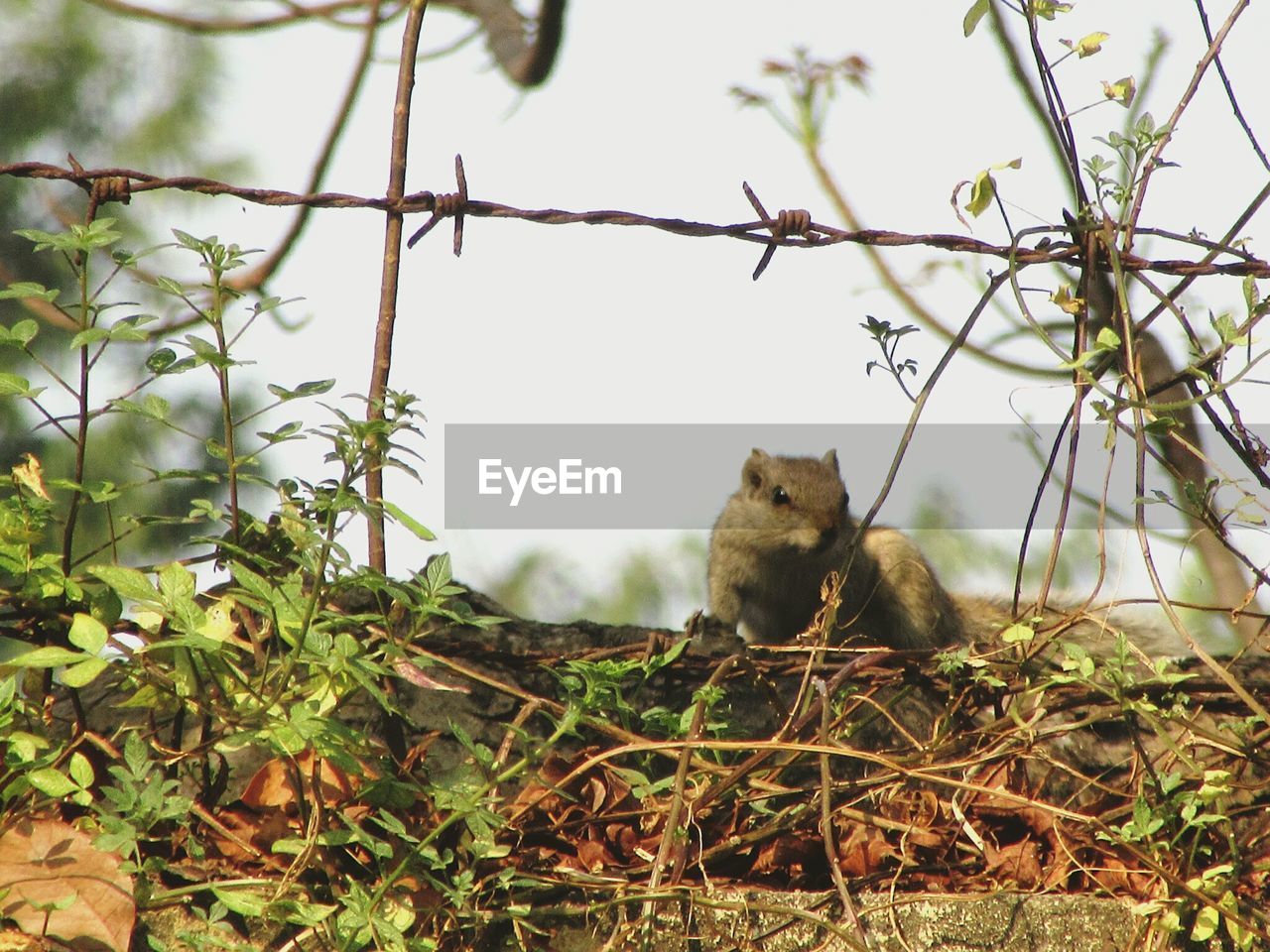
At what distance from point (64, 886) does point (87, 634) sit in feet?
0.92

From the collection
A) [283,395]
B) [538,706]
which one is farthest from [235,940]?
[283,395]

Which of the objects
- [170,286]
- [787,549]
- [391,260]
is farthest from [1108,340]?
[787,549]

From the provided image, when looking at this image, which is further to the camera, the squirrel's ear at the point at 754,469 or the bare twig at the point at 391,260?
the squirrel's ear at the point at 754,469

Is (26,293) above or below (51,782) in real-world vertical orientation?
above

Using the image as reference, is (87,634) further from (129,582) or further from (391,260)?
(391,260)

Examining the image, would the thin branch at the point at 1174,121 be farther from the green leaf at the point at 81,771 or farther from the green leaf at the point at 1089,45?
the green leaf at the point at 81,771

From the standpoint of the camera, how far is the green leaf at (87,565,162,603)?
1471 mm

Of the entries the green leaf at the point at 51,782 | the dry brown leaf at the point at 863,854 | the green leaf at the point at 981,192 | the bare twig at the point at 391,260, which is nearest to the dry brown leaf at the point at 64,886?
the green leaf at the point at 51,782

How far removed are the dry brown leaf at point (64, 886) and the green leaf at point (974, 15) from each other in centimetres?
153

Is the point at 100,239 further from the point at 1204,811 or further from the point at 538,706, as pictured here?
the point at 1204,811

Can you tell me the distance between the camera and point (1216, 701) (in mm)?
1842

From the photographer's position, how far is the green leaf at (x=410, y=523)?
4.83ft

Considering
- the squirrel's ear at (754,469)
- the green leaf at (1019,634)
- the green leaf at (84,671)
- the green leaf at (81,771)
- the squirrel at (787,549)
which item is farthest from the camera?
the squirrel's ear at (754,469)

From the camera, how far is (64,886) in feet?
4.83
